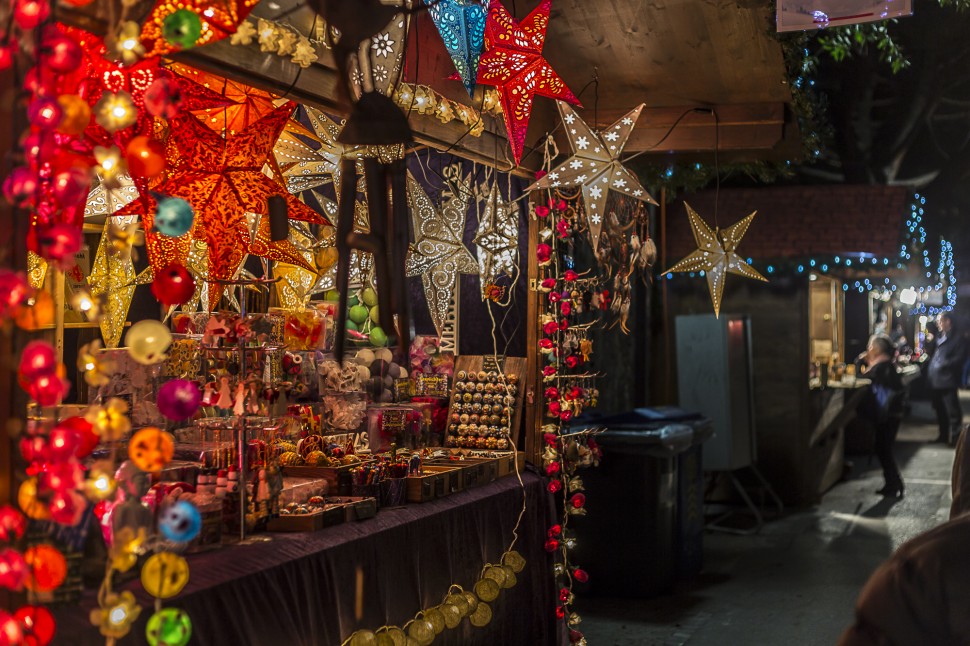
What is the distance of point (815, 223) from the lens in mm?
11031

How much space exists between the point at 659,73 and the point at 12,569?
4.66 m

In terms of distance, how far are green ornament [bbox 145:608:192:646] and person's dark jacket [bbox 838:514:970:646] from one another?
56.2 inches

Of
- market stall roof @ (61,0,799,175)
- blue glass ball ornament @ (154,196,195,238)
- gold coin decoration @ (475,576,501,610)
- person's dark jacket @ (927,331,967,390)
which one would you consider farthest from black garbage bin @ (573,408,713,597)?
person's dark jacket @ (927,331,967,390)

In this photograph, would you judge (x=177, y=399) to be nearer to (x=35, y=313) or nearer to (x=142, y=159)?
(x=35, y=313)

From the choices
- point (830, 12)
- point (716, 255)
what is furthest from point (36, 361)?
point (716, 255)

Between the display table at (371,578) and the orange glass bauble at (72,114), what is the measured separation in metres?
1.39

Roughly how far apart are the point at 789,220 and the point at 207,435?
334 inches

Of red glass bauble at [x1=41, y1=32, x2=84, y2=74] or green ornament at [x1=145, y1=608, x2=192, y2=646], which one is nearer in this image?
red glass bauble at [x1=41, y1=32, x2=84, y2=74]

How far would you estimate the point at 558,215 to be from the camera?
19.0 feet

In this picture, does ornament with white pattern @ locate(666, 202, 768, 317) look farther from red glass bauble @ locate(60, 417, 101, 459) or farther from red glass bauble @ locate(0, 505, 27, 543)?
red glass bauble @ locate(0, 505, 27, 543)

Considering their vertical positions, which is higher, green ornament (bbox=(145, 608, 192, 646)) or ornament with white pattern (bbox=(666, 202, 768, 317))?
ornament with white pattern (bbox=(666, 202, 768, 317))

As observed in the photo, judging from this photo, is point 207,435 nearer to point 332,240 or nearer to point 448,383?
point 332,240

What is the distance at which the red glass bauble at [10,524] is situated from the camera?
6.87 feet

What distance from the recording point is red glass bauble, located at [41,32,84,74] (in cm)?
206
